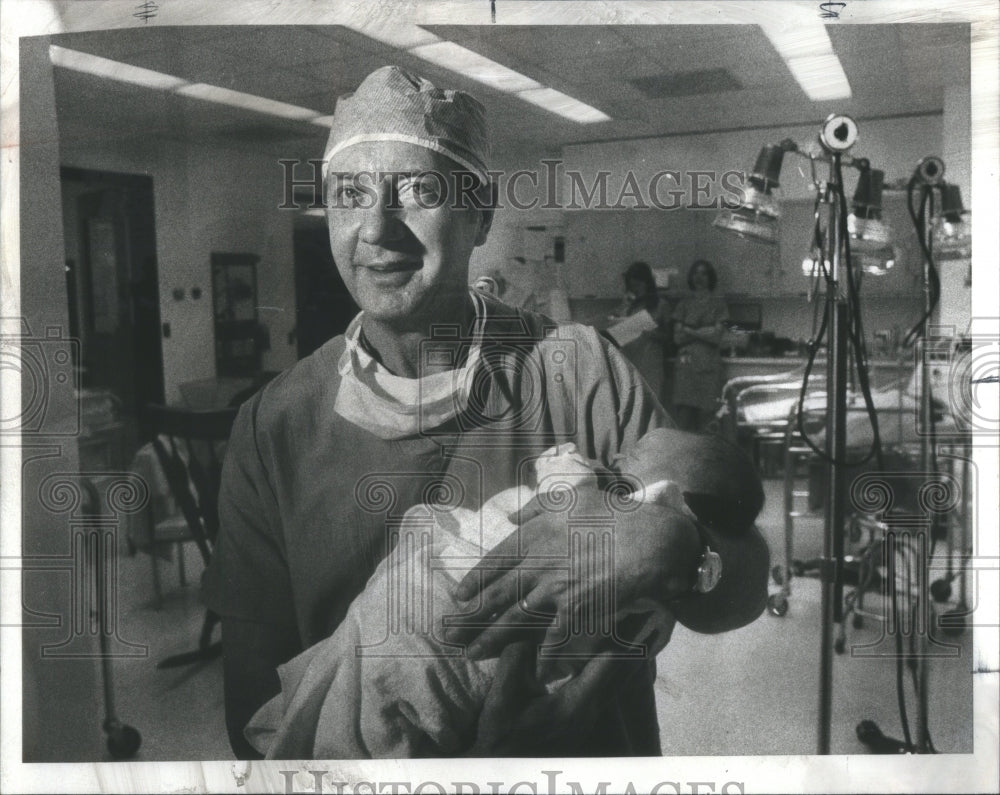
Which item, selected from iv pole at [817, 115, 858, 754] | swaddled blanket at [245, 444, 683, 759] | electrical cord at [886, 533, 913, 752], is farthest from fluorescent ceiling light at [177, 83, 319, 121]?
electrical cord at [886, 533, 913, 752]

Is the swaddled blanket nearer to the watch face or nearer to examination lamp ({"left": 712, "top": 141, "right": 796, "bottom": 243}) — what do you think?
the watch face

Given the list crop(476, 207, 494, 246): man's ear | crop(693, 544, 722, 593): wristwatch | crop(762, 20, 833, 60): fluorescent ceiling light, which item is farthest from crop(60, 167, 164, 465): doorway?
crop(762, 20, 833, 60): fluorescent ceiling light

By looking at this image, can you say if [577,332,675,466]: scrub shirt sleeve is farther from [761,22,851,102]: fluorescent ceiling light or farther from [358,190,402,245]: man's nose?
[761,22,851,102]: fluorescent ceiling light

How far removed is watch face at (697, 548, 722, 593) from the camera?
6.65ft

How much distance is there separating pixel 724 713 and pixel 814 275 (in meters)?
1.05

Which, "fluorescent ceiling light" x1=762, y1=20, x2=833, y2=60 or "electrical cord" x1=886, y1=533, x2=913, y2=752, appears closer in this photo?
"fluorescent ceiling light" x1=762, y1=20, x2=833, y2=60

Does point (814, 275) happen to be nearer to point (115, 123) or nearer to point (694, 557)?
point (694, 557)

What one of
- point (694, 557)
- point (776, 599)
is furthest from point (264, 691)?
point (776, 599)

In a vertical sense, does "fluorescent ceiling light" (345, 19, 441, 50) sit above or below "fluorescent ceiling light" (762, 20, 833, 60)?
above

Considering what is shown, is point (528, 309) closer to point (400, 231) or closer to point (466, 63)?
point (400, 231)

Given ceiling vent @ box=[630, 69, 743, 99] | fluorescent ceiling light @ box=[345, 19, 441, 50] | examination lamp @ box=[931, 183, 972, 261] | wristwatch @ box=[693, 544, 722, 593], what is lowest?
wristwatch @ box=[693, 544, 722, 593]

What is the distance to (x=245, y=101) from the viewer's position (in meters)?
2.03

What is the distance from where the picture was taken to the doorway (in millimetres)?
2033

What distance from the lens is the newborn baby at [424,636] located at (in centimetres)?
204
